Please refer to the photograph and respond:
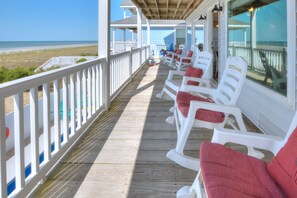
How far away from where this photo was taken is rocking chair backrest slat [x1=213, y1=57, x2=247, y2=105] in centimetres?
271

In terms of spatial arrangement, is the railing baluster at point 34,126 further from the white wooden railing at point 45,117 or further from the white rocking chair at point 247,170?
the white rocking chair at point 247,170

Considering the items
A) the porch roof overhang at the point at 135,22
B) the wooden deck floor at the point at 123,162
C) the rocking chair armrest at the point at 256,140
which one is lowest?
the wooden deck floor at the point at 123,162

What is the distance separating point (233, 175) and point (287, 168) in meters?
0.26

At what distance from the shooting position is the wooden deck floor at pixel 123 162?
2229 millimetres

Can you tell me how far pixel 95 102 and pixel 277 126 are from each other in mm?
2209

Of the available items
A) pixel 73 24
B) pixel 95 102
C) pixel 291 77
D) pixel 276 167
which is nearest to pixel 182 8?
pixel 73 24

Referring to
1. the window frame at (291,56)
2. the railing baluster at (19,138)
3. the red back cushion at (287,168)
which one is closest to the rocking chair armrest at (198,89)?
the window frame at (291,56)

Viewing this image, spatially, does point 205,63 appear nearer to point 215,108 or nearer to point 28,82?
point 215,108

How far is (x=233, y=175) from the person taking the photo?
147cm

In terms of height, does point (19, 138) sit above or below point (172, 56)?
below

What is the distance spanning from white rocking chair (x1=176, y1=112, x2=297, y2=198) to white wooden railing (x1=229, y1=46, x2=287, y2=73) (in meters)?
1.55

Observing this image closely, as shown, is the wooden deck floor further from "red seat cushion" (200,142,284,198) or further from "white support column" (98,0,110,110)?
"red seat cushion" (200,142,284,198)

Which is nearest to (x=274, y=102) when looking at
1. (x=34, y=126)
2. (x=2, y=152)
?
(x=34, y=126)

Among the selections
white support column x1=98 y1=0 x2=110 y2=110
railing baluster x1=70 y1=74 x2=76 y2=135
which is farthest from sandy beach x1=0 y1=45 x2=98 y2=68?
railing baluster x1=70 y1=74 x2=76 y2=135
